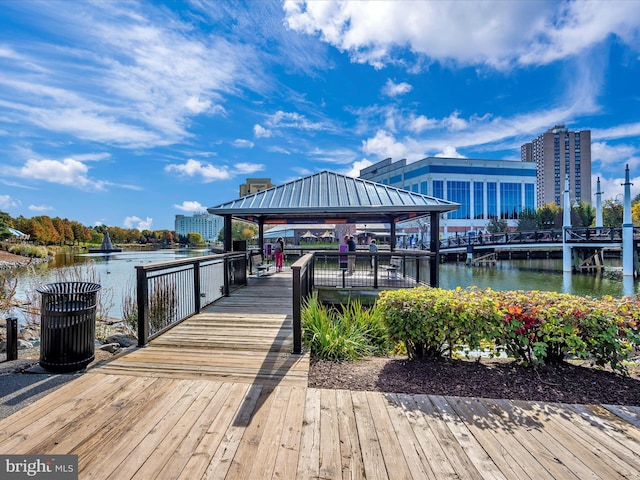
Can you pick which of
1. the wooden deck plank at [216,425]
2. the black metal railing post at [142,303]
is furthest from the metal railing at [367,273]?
the wooden deck plank at [216,425]

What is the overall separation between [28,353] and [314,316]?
4348 millimetres

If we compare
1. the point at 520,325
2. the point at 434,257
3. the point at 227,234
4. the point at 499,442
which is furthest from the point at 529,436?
the point at 227,234

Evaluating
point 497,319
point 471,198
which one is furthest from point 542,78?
point 471,198

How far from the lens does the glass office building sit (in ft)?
212

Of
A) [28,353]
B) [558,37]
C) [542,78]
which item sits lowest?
[28,353]

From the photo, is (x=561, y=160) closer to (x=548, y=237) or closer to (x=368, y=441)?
(x=548, y=237)

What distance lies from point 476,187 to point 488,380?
71.4m

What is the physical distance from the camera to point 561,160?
359 ft

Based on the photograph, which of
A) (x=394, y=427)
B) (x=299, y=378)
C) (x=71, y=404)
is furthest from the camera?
(x=299, y=378)

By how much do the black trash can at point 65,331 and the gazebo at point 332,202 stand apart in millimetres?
6447

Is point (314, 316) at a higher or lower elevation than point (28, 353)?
higher

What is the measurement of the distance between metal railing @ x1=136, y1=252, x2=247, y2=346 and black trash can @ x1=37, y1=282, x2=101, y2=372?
0.80 m

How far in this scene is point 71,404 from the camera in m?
2.94

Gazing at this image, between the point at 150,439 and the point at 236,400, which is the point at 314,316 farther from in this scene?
the point at 150,439
